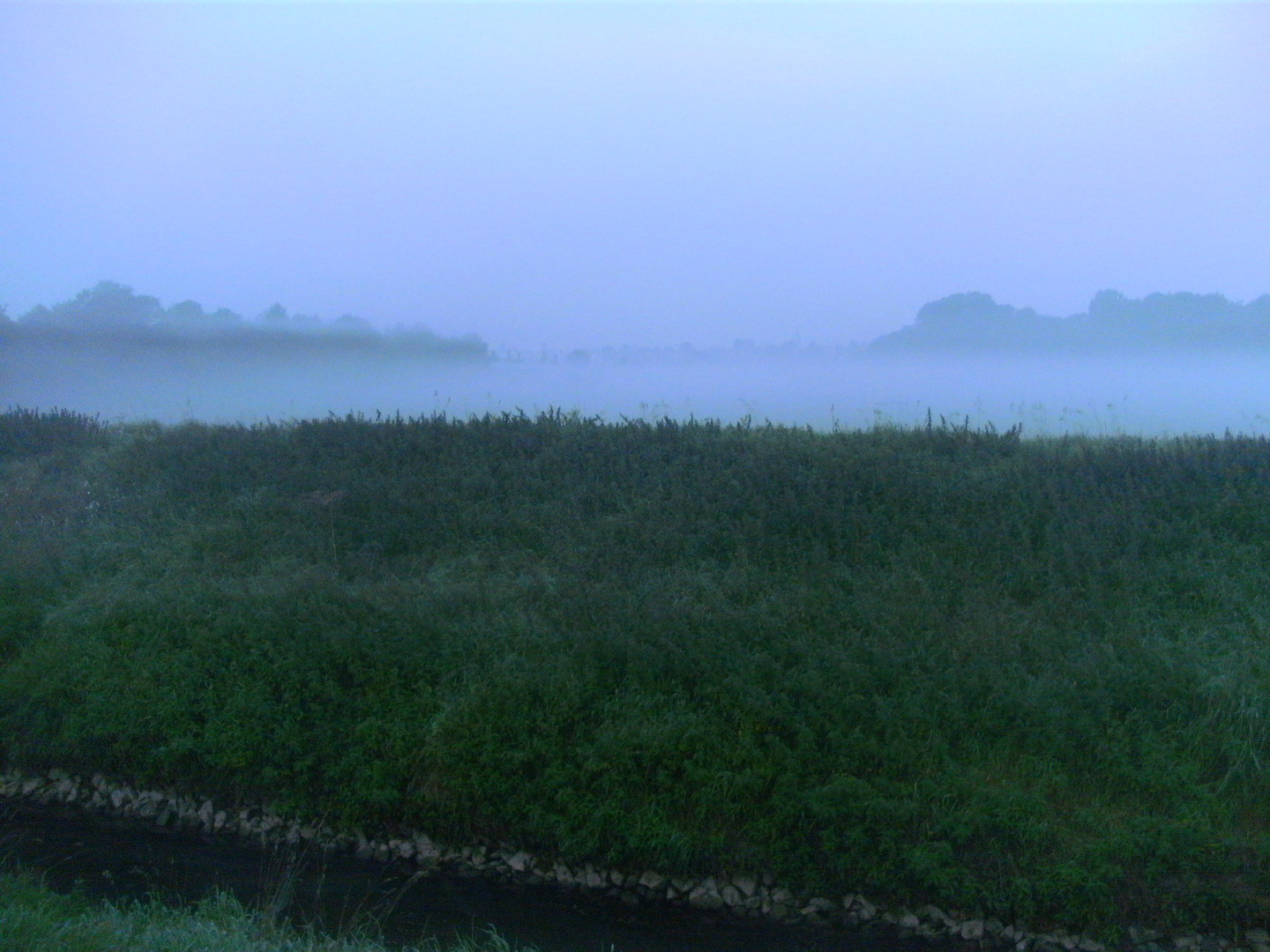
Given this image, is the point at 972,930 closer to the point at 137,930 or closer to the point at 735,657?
the point at 735,657

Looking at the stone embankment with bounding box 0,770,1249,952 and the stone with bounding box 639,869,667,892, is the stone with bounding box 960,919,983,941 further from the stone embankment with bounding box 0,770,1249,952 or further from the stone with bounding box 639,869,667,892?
the stone with bounding box 639,869,667,892

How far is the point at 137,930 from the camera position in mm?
5410

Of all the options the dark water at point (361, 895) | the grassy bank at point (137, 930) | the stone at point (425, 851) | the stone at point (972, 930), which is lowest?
the dark water at point (361, 895)

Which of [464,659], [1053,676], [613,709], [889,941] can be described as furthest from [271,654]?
[1053,676]

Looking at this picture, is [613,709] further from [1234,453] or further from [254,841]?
[1234,453]

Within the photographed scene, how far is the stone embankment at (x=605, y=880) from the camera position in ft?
23.3

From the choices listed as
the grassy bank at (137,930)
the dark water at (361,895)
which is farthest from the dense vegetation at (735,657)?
the grassy bank at (137,930)

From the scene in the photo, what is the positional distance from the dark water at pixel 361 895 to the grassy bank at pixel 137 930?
2.21ft

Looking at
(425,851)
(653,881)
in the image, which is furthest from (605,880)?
(425,851)

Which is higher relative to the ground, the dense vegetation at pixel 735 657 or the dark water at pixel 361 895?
the dense vegetation at pixel 735 657

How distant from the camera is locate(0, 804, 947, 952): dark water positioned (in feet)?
24.2

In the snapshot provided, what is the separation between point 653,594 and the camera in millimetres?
9914

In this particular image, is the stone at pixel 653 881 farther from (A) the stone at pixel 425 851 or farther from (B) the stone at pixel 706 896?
(A) the stone at pixel 425 851

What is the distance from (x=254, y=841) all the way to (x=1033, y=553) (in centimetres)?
776
